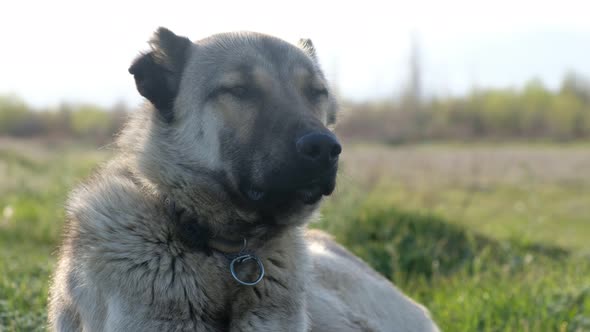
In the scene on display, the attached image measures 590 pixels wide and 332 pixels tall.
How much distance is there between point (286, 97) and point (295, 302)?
96cm

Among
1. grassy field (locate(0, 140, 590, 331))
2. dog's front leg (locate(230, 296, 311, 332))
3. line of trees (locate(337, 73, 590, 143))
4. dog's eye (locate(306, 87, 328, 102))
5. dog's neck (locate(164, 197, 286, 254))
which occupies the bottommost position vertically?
line of trees (locate(337, 73, 590, 143))

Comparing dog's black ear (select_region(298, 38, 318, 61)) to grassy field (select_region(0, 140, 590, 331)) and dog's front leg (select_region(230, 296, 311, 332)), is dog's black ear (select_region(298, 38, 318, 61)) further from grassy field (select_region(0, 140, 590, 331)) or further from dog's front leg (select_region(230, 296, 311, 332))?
dog's front leg (select_region(230, 296, 311, 332))

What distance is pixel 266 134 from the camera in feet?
9.70

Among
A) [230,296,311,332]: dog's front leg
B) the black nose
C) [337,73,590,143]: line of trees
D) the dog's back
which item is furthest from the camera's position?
[337,73,590,143]: line of trees

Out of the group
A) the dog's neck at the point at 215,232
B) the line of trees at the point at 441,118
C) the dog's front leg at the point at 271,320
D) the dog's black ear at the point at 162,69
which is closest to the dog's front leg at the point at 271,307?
the dog's front leg at the point at 271,320

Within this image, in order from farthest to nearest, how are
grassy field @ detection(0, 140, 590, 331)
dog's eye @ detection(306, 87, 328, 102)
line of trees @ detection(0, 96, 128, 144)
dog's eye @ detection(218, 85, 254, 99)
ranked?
line of trees @ detection(0, 96, 128, 144) → grassy field @ detection(0, 140, 590, 331) → dog's eye @ detection(306, 87, 328, 102) → dog's eye @ detection(218, 85, 254, 99)

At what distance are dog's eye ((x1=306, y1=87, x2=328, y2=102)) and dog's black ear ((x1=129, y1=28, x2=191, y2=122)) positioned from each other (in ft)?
2.14

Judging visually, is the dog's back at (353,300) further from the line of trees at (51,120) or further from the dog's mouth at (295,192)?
the line of trees at (51,120)

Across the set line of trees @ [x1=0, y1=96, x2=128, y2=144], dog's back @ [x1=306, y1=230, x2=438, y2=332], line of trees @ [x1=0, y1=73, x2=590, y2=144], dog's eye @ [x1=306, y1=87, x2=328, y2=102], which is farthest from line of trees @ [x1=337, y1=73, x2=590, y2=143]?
dog's eye @ [x1=306, y1=87, x2=328, y2=102]

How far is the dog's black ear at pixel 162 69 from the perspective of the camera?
3.24m

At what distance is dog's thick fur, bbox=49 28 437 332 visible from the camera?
2848 mm

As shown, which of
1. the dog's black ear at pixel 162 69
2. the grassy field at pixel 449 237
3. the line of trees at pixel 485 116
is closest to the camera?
the dog's black ear at pixel 162 69

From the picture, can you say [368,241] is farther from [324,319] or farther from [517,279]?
[324,319]

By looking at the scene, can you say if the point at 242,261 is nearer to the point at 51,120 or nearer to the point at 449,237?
the point at 449,237
